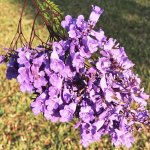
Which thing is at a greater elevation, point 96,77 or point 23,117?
point 23,117

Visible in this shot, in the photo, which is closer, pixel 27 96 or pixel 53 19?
pixel 53 19

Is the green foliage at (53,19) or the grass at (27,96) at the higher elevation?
the grass at (27,96)

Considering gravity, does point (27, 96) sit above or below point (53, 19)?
above

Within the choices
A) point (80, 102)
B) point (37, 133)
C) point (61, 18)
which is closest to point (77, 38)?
point (80, 102)

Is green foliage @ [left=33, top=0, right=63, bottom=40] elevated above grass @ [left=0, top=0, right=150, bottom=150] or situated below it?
below

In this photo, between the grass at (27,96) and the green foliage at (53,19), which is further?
the grass at (27,96)

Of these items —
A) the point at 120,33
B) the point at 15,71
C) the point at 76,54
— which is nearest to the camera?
the point at 76,54

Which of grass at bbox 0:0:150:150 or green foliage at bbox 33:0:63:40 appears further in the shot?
grass at bbox 0:0:150:150

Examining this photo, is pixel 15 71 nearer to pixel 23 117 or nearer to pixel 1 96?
pixel 23 117
